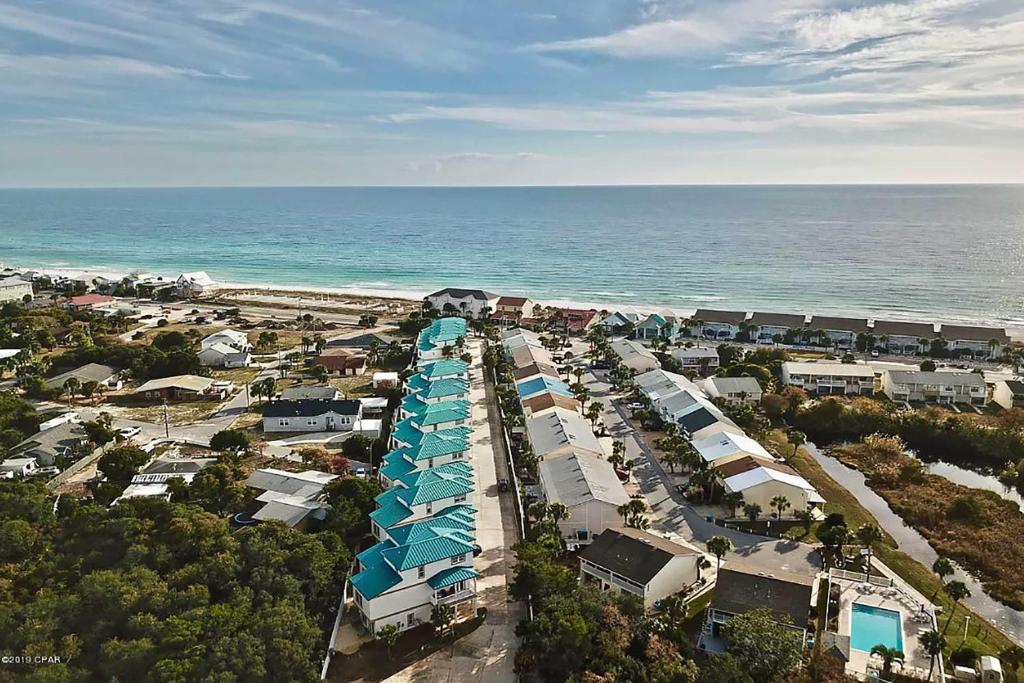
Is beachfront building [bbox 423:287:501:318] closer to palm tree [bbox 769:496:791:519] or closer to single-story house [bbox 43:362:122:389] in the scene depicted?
single-story house [bbox 43:362:122:389]

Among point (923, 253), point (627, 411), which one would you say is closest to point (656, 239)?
point (923, 253)

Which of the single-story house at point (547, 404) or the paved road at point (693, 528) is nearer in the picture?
the paved road at point (693, 528)

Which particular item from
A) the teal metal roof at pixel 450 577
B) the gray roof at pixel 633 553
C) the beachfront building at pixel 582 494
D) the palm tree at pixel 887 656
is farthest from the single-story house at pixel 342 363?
the palm tree at pixel 887 656

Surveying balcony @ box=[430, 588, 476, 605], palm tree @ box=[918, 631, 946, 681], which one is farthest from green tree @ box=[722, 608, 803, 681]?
balcony @ box=[430, 588, 476, 605]

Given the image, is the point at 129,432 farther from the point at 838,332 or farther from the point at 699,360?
the point at 838,332

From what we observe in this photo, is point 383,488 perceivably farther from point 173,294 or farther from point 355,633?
point 173,294

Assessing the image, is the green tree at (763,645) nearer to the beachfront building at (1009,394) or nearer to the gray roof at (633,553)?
the gray roof at (633,553)

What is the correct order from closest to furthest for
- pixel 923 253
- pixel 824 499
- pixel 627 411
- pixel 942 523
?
1. pixel 942 523
2. pixel 824 499
3. pixel 627 411
4. pixel 923 253
